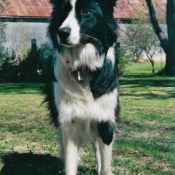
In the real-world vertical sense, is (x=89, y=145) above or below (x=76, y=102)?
below

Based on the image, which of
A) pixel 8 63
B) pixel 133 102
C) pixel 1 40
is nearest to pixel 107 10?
pixel 133 102

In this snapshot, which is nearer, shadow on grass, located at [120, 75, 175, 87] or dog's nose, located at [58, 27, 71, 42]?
dog's nose, located at [58, 27, 71, 42]

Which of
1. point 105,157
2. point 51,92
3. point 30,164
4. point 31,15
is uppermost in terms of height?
point 51,92

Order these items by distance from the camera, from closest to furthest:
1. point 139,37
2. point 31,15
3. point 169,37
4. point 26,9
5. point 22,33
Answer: point 169,37
point 139,37
point 22,33
point 31,15
point 26,9

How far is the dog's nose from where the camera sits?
3.95 m

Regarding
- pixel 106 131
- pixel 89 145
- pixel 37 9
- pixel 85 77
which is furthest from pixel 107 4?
pixel 37 9

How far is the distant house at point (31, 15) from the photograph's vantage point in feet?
111

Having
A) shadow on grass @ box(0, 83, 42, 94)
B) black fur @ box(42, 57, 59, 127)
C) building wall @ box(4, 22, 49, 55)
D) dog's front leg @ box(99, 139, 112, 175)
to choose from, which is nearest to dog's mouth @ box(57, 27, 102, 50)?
black fur @ box(42, 57, 59, 127)

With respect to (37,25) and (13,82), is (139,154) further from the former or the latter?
(37,25)

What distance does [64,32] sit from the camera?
395 centimetres

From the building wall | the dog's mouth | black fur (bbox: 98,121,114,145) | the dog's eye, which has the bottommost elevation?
the building wall

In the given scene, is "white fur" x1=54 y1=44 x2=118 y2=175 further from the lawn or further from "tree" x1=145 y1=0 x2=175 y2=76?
"tree" x1=145 y1=0 x2=175 y2=76

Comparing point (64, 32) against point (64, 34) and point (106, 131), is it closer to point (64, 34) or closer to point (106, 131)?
point (64, 34)

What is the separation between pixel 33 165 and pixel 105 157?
127 centimetres
